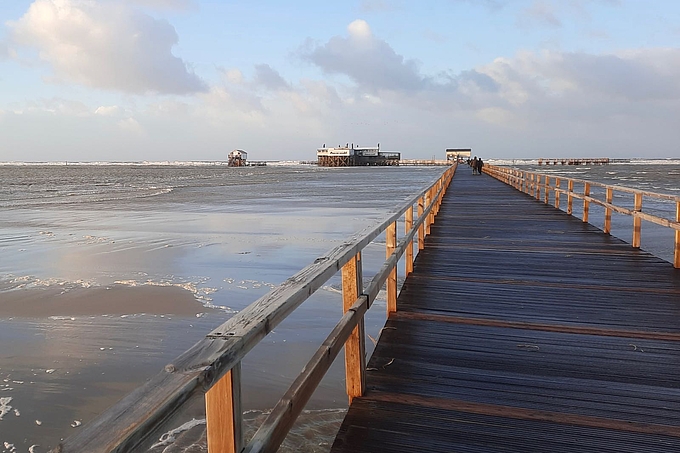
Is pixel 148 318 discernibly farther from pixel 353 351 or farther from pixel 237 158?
pixel 237 158

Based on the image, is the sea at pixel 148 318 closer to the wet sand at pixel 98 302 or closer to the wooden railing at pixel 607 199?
the wet sand at pixel 98 302

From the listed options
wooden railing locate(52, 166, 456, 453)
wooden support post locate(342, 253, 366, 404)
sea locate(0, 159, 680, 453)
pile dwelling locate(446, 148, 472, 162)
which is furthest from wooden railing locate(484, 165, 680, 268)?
pile dwelling locate(446, 148, 472, 162)

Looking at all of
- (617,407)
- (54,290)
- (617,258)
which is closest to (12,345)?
(54,290)

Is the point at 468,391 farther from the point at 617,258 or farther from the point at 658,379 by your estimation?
the point at 617,258

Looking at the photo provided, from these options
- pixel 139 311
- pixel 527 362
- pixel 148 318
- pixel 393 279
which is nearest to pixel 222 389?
pixel 527 362

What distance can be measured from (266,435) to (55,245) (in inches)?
467

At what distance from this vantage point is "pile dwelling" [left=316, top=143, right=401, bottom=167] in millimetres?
114688

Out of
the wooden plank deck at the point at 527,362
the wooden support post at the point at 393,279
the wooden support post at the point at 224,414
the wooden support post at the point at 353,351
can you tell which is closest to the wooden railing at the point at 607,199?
the wooden plank deck at the point at 527,362

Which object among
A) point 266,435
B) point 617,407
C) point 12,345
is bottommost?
point 12,345

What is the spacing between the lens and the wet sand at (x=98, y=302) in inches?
264

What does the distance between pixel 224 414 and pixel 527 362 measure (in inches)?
98.5

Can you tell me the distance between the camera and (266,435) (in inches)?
66.5

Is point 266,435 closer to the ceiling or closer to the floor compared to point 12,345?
closer to the ceiling

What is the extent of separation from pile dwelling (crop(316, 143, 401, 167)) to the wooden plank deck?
358 feet
